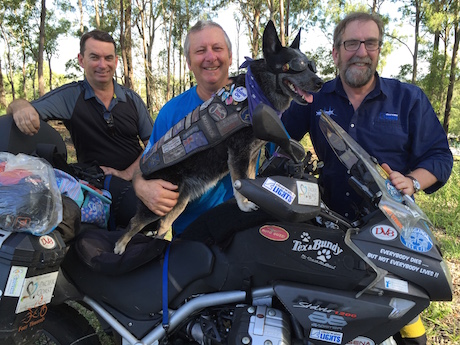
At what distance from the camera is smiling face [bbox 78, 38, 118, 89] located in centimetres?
392

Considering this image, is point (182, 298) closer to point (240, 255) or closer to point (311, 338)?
point (240, 255)

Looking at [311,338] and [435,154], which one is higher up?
[435,154]

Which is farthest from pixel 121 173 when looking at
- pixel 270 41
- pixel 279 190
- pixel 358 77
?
pixel 279 190

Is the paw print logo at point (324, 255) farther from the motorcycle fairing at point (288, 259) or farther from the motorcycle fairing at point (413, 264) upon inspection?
the motorcycle fairing at point (413, 264)

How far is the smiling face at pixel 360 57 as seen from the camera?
2.72m

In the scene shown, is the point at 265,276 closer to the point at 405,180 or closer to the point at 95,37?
the point at 405,180

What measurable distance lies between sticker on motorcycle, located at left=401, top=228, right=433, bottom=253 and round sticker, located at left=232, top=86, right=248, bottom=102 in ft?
4.07

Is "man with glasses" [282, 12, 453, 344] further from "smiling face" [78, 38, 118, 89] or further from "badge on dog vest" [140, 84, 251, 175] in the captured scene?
"smiling face" [78, 38, 118, 89]

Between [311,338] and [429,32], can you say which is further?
[429,32]

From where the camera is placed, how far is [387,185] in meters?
1.70

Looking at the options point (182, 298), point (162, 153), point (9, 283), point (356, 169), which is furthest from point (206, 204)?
point (9, 283)

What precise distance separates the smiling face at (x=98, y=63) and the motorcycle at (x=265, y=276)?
2.50 metres

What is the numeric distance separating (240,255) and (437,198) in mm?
5954

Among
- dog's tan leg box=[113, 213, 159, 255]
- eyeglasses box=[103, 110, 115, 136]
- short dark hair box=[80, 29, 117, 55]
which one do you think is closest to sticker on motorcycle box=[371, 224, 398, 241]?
dog's tan leg box=[113, 213, 159, 255]
